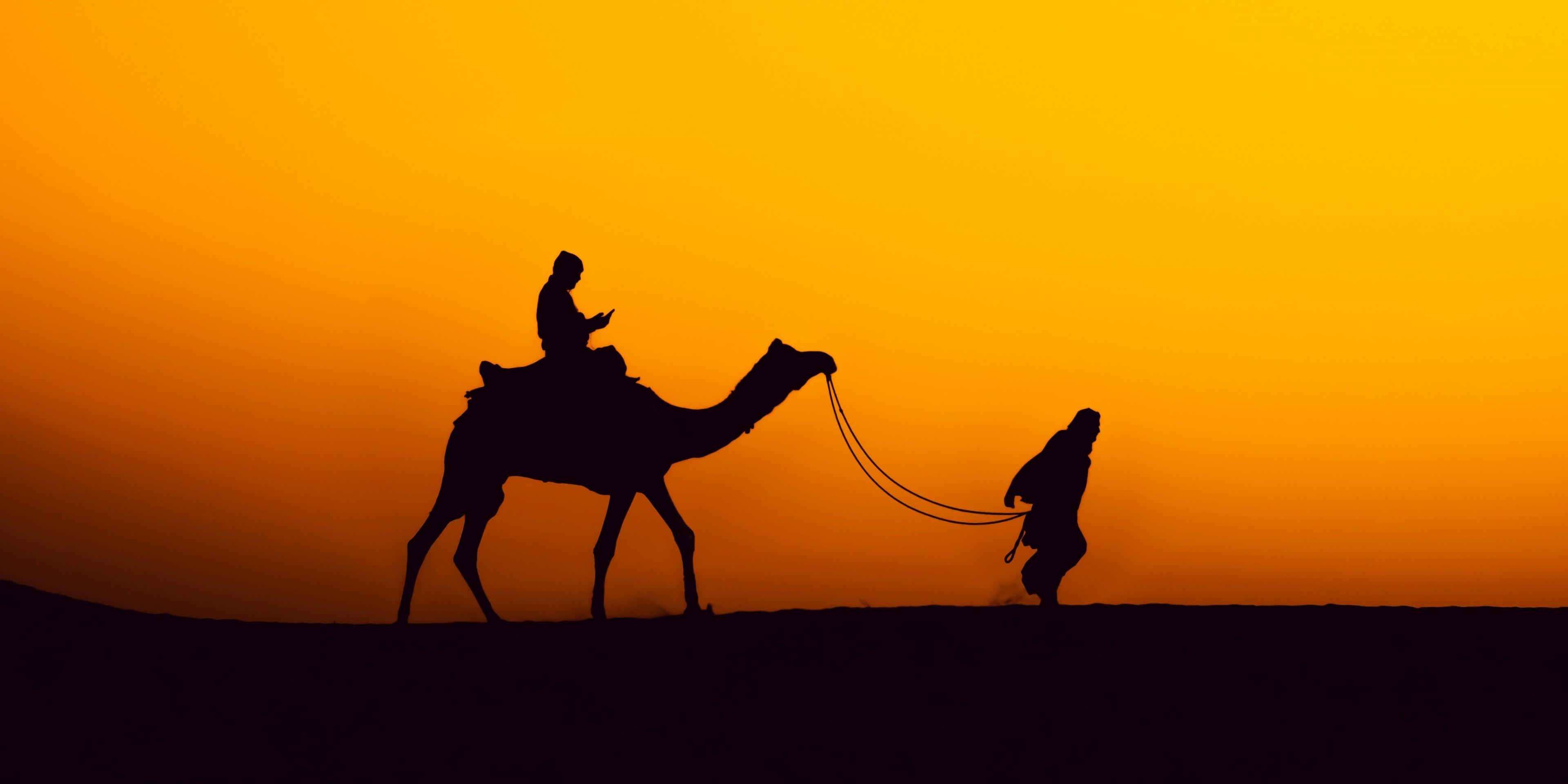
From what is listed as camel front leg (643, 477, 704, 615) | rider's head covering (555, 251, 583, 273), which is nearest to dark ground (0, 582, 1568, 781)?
camel front leg (643, 477, 704, 615)

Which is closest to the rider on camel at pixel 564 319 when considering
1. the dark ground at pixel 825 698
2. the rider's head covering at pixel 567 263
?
the rider's head covering at pixel 567 263

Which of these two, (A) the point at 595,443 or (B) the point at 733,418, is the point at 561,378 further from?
(B) the point at 733,418

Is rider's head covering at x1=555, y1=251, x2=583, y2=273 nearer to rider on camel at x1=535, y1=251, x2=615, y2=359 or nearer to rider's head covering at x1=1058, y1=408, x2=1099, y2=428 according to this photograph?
rider on camel at x1=535, y1=251, x2=615, y2=359

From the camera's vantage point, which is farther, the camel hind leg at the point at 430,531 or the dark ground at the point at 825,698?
the camel hind leg at the point at 430,531

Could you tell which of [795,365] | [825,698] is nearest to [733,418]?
[795,365]

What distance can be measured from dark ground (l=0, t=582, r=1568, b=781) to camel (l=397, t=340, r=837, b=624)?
0.73 m

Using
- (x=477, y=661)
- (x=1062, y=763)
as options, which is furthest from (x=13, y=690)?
(x=1062, y=763)

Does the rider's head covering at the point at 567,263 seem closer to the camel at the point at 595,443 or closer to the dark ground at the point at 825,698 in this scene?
the camel at the point at 595,443

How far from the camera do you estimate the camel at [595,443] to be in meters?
10.5

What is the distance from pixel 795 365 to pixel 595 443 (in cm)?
164

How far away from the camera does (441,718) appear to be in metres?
8.61

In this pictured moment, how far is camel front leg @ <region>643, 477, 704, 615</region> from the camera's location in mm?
10336

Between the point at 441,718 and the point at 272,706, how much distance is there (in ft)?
3.87

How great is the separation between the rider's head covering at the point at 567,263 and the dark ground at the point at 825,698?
2800mm
